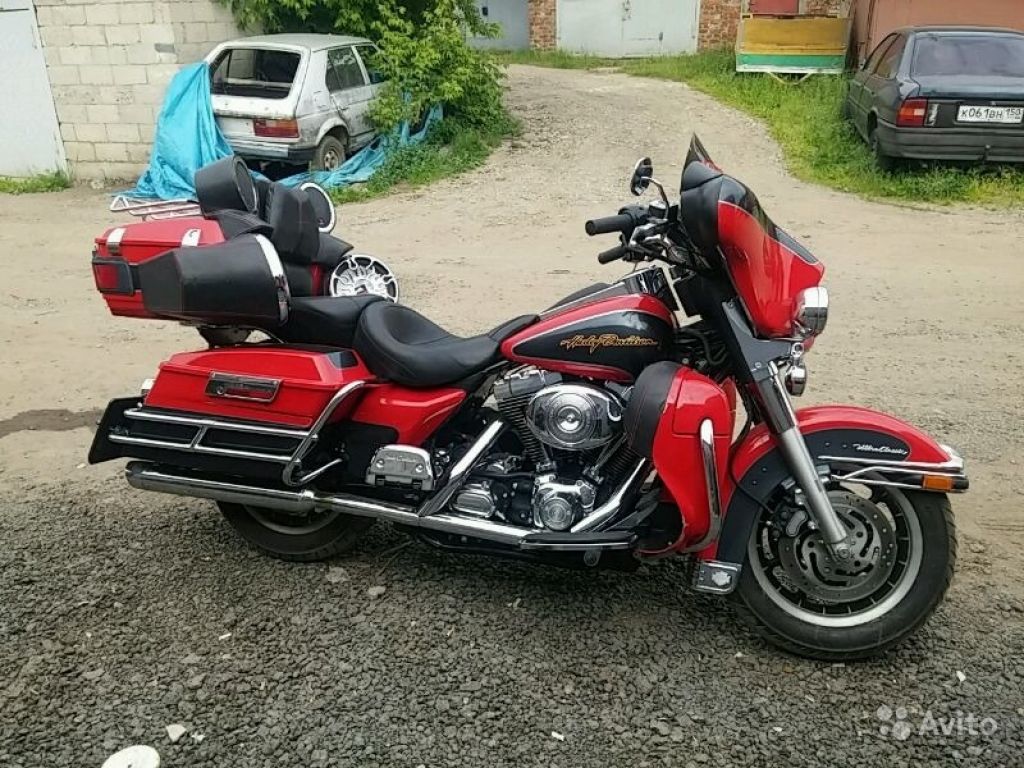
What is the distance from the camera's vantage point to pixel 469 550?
123 inches

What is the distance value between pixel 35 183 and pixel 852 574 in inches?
465

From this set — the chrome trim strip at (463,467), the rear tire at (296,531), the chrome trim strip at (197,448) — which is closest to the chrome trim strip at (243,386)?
the chrome trim strip at (197,448)

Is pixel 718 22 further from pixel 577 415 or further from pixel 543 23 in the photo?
pixel 577 415

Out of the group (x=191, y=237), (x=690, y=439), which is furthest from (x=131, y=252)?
(x=690, y=439)

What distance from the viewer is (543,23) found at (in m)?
21.8

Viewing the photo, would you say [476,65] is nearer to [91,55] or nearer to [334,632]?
[91,55]

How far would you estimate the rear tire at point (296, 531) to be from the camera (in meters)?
3.49

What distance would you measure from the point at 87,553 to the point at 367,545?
3.74 feet

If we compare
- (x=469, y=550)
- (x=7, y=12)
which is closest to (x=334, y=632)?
(x=469, y=550)

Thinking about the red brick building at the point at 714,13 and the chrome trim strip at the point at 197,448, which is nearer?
the chrome trim strip at the point at 197,448

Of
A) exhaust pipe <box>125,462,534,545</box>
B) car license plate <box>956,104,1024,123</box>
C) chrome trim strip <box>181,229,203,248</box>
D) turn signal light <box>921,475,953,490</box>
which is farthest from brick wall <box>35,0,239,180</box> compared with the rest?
turn signal light <box>921,475,953,490</box>

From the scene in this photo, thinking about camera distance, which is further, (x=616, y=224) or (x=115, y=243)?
(x=115, y=243)

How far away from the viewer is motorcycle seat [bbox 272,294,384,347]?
3182 mm

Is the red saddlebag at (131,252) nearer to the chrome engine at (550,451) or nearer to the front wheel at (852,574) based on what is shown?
the chrome engine at (550,451)
